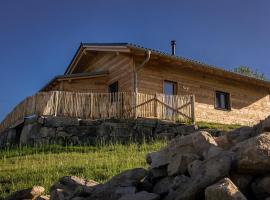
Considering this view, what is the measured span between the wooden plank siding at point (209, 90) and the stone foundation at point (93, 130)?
2.81 m

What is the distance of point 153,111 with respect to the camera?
1762 cm

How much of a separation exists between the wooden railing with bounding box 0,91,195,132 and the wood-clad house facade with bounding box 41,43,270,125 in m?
1.31

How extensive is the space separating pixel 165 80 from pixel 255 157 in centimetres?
1591

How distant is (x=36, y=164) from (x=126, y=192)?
6800mm

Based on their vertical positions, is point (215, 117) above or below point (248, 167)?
above

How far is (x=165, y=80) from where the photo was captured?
1998 centimetres

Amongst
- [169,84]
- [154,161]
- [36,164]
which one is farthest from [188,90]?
[154,161]

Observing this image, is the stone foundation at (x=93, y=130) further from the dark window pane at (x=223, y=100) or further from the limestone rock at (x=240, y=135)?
the limestone rock at (x=240, y=135)

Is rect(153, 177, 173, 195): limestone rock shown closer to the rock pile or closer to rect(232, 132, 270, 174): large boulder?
the rock pile

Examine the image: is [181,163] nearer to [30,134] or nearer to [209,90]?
[30,134]

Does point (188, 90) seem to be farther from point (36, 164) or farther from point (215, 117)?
point (36, 164)

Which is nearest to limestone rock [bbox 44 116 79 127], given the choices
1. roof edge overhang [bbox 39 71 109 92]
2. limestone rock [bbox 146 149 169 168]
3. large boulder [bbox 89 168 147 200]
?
roof edge overhang [bbox 39 71 109 92]

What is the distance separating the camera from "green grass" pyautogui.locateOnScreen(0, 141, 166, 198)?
29.4 feet

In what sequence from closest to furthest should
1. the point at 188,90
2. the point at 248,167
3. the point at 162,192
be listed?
the point at 248,167, the point at 162,192, the point at 188,90
